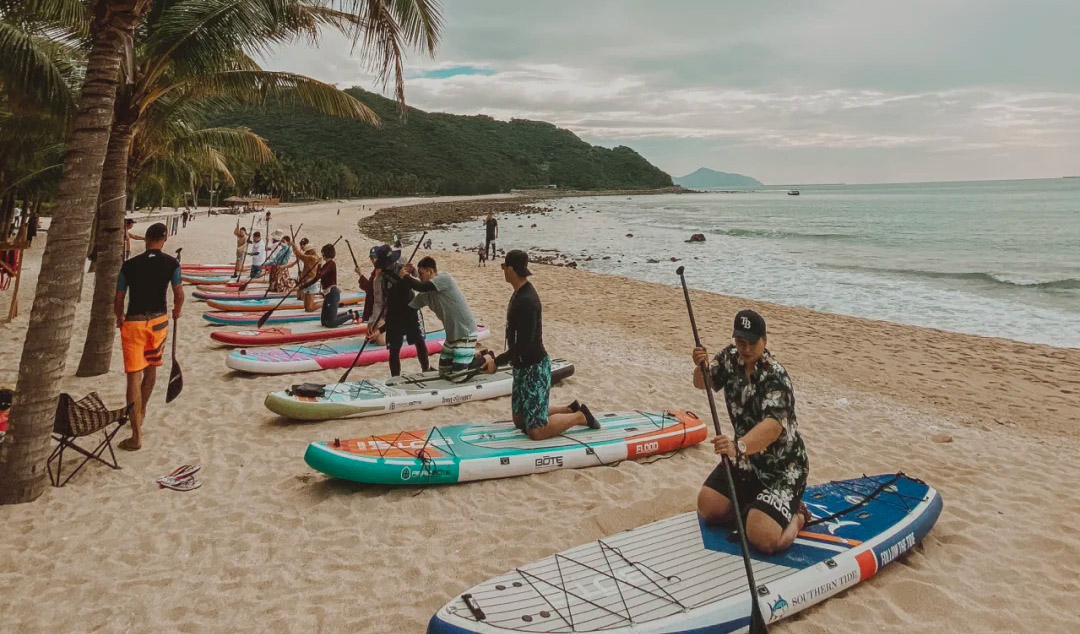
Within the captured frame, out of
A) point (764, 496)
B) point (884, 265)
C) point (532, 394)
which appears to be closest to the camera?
point (764, 496)

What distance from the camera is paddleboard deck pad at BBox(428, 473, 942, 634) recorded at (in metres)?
3.29

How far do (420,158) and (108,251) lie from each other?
433 feet

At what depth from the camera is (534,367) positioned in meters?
5.45

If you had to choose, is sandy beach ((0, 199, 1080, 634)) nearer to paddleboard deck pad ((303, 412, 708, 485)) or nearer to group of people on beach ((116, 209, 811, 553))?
paddleboard deck pad ((303, 412, 708, 485))

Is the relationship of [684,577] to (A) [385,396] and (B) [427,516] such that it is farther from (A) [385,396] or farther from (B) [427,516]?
(A) [385,396]

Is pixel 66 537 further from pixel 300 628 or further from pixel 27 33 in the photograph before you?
pixel 27 33

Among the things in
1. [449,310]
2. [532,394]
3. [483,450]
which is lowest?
[483,450]

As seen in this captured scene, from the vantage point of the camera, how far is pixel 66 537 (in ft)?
14.1

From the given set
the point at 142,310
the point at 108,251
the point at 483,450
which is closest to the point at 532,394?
the point at 483,450

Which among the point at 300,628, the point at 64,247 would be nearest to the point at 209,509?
the point at 300,628

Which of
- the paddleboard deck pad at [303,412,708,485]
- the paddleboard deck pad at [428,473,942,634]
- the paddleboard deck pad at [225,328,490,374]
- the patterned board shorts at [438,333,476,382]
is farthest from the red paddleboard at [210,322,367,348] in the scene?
the paddleboard deck pad at [428,473,942,634]

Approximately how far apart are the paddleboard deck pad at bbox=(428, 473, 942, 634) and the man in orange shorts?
13.0 feet

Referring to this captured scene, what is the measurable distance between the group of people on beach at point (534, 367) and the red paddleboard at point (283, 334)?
1.16m

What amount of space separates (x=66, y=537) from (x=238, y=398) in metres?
3.20
